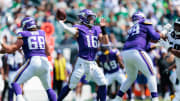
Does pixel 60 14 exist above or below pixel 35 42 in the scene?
above

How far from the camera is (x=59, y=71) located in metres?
12.5

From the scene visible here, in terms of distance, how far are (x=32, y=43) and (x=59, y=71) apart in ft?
17.5

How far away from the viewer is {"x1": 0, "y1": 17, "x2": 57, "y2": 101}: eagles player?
7.12 metres

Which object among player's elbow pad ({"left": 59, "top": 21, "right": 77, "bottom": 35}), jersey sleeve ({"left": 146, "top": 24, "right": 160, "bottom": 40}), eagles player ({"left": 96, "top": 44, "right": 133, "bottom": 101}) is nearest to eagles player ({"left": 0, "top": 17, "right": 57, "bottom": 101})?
player's elbow pad ({"left": 59, "top": 21, "right": 77, "bottom": 35})

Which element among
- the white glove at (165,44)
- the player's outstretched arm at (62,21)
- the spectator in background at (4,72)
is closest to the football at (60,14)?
the player's outstretched arm at (62,21)

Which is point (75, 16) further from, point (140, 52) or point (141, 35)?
point (140, 52)

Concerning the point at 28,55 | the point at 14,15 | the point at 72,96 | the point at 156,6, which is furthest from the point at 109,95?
the point at 156,6

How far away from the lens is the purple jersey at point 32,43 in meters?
7.23

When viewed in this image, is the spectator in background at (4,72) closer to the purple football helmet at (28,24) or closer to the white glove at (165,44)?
the purple football helmet at (28,24)

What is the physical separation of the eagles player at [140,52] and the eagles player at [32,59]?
1644 mm

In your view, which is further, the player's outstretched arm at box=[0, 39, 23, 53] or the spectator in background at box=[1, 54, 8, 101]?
the spectator in background at box=[1, 54, 8, 101]

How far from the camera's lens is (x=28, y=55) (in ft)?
23.7

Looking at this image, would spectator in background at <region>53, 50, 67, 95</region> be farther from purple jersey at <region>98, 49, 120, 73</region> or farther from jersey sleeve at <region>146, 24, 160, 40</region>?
jersey sleeve at <region>146, 24, 160, 40</region>

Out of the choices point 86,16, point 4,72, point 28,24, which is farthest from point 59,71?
point 28,24
